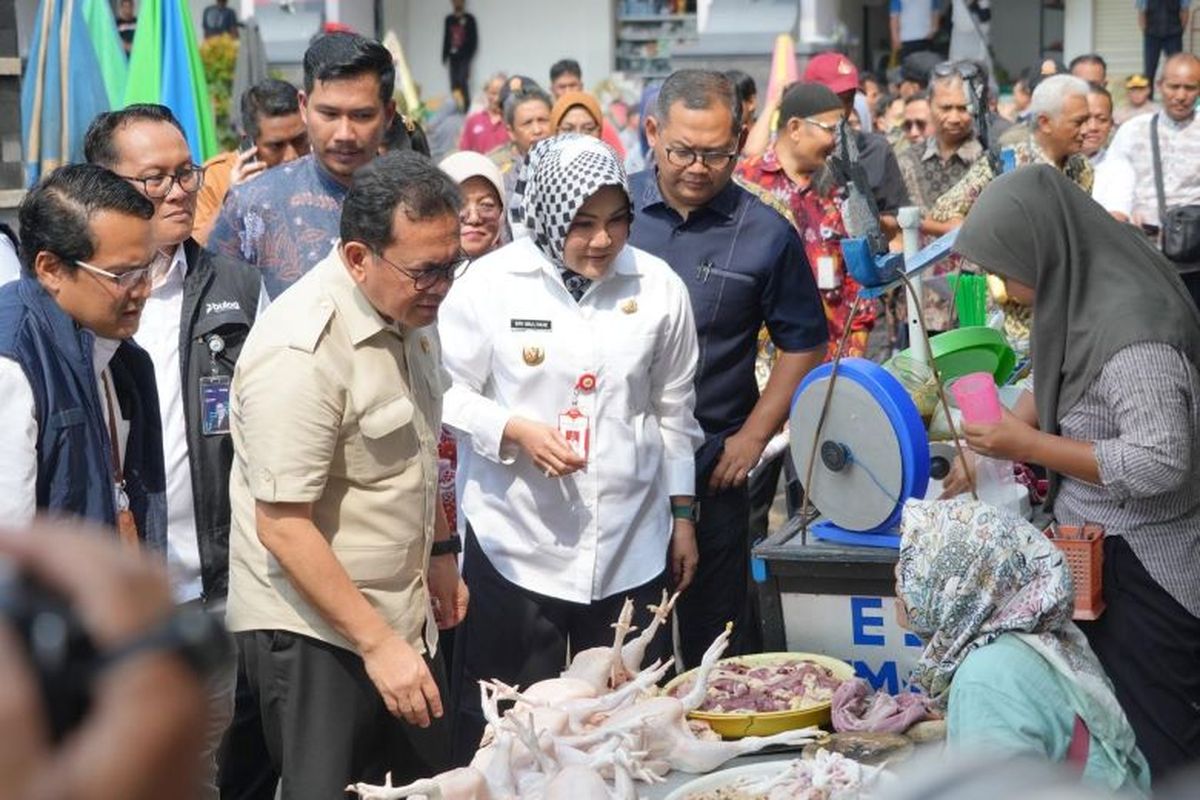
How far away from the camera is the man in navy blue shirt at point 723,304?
→ 504 cm

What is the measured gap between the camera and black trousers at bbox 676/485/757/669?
502 centimetres

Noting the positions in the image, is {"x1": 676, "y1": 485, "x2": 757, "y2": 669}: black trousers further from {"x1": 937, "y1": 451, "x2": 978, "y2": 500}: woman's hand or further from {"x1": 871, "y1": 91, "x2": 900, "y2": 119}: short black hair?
{"x1": 871, "y1": 91, "x2": 900, "y2": 119}: short black hair

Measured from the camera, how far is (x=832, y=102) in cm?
758

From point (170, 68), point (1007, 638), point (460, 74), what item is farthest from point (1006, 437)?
point (460, 74)

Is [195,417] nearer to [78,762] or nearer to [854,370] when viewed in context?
[854,370]

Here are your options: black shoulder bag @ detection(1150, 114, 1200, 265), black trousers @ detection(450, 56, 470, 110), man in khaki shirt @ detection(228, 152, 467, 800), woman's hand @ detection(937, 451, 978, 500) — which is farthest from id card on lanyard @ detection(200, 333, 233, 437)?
black trousers @ detection(450, 56, 470, 110)

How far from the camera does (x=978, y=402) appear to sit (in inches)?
163

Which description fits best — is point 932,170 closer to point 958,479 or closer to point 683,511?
point 958,479

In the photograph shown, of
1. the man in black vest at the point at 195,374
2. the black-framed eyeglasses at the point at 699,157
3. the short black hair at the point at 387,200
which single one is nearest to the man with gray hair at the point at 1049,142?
the black-framed eyeglasses at the point at 699,157

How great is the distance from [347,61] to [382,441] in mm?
1653

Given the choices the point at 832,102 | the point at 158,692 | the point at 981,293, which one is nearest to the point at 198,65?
the point at 832,102

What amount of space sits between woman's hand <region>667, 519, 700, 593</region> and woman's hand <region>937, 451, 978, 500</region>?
0.66 meters

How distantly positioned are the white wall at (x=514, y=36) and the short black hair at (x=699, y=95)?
15448 millimetres

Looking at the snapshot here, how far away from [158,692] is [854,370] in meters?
3.63
